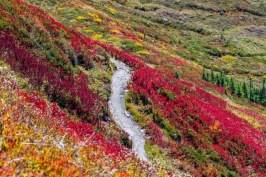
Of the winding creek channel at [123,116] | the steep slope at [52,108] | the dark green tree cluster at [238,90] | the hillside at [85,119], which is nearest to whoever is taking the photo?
the steep slope at [52,108]

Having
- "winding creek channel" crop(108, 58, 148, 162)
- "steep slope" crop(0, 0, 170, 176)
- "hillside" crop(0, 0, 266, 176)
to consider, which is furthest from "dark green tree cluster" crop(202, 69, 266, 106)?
"steep slope" crop(0, 0, 170, 176)

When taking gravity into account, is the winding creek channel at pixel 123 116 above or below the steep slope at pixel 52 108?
below

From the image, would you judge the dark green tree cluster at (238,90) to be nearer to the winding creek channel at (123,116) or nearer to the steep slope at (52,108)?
the winding creek channel at (123,116)

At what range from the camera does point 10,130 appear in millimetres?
4953

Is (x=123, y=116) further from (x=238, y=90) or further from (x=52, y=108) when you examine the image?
(x=238, y=90)

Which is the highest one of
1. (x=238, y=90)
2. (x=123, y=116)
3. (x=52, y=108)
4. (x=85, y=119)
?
(x=52, y=108)

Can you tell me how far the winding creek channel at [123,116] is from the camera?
14.1m

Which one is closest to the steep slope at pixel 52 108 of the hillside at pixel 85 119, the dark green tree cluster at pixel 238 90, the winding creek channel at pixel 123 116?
the hillside at pixel 85 119

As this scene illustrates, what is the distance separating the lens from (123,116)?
16391 millimetres

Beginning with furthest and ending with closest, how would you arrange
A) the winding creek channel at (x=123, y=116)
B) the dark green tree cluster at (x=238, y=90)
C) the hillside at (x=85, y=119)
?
the dark green tree cluster at (x=238, y=90) → the winding creek channel at (x=123, y=116) → the hillside at (x=85, y=119)

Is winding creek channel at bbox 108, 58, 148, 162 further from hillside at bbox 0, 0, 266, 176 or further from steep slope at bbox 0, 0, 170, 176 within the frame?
steep slope at bbox 0, 0, 170, 176

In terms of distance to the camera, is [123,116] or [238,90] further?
[238,90]

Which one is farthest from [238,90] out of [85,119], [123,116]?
[85,119]

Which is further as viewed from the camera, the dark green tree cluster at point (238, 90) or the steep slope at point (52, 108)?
the dark green tree cluster at point (238, 90)
